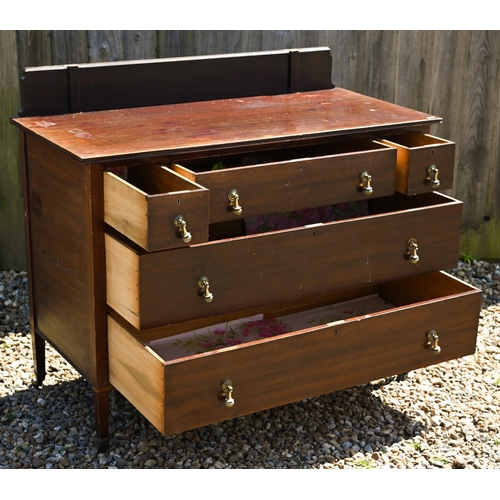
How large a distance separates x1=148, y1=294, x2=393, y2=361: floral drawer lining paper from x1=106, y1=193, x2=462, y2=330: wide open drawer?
1.11ft

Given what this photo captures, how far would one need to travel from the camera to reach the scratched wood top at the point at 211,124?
8.49 ft

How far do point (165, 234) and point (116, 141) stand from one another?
1.25ft

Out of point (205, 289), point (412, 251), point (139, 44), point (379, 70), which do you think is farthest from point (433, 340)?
point (139, 44)

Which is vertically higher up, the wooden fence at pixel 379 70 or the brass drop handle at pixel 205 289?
the wooden fence at pixel 379 70

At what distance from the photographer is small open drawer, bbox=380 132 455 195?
2787 mm

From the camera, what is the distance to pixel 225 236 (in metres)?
3.06

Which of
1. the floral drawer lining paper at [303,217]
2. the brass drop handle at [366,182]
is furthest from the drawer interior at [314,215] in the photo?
the brass drop handle at [366,182]

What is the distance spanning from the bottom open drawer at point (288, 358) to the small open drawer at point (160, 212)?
301 millimetres

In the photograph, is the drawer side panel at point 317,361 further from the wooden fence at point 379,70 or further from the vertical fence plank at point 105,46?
the vertical fence plank at point 105,46

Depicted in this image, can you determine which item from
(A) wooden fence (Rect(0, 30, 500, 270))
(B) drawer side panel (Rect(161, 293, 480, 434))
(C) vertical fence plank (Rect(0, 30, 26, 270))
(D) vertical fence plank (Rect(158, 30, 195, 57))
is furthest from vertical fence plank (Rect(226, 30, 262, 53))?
(B) drawer side panel (Rect(161, 293, 480, 434))

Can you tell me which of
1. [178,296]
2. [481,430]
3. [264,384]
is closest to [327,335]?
[264,384]

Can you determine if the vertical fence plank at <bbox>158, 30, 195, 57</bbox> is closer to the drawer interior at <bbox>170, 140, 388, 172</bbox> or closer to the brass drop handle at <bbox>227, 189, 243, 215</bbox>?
the drawer interior at <bbox>170, 140, 388, 172</bbox>

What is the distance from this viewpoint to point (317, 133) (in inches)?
108

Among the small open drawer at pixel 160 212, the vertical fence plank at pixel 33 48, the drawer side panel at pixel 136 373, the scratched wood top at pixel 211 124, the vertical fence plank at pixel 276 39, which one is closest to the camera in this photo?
the small open drawer at pixel 160 212
